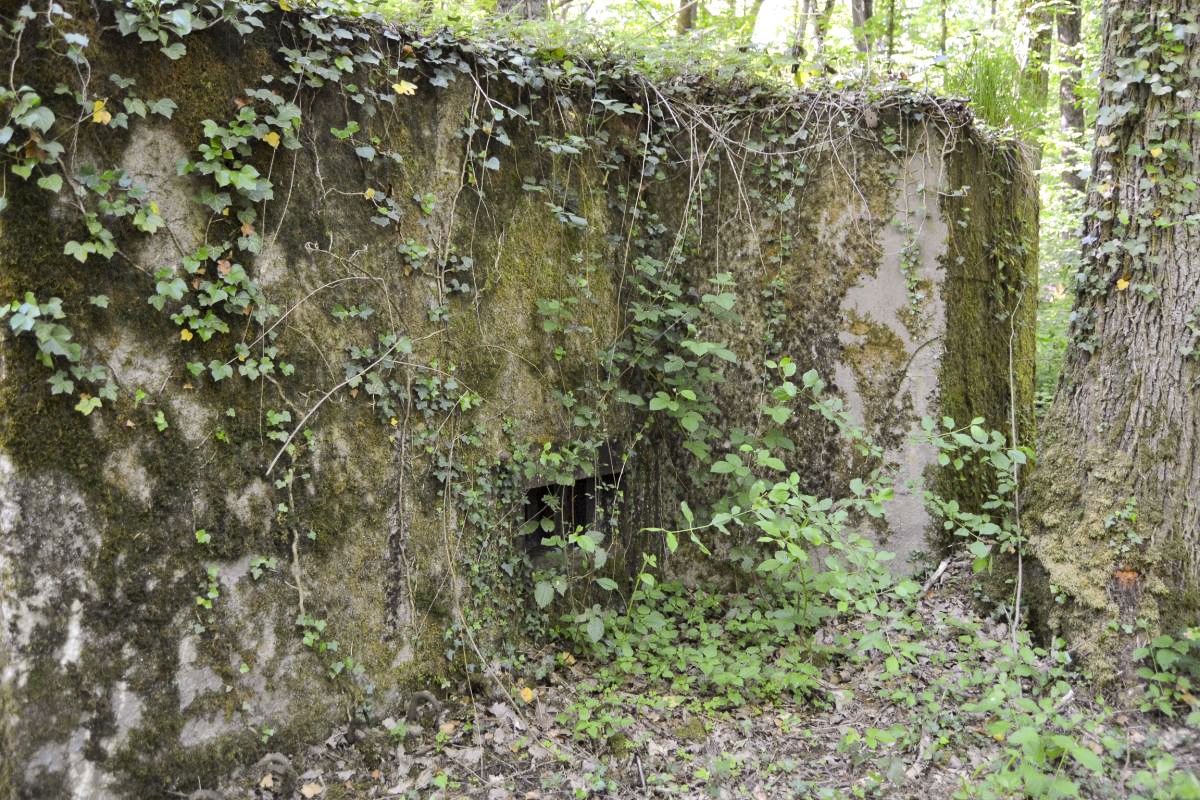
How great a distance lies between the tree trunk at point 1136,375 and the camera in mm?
3920

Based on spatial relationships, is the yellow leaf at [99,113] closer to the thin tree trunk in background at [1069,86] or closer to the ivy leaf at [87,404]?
the ivy leaf at [87,404]

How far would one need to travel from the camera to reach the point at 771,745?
12.3 feet

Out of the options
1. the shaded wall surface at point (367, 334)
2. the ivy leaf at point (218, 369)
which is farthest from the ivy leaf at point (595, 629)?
the ivy leaf at point (218, 369)

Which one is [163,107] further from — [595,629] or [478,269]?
[595,629]

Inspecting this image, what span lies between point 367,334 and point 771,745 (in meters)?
2.81

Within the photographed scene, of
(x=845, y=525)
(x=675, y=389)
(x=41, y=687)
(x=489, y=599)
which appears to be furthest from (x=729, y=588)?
(x=41, y=687)

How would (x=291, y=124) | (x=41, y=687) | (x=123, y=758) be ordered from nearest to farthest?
(x=41, y=687)
(x=123, y=758)
(x=291, y=124)

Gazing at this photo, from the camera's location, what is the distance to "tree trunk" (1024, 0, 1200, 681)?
3920 millimetres

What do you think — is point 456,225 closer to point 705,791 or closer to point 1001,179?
point 705,791

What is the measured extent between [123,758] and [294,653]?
0.71 metres

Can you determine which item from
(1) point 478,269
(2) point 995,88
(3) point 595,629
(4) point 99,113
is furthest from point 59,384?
(2) point 995,88

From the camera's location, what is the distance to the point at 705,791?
3.39 m

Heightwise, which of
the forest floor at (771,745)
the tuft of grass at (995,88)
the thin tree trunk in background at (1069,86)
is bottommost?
the forest floor at (771,745)

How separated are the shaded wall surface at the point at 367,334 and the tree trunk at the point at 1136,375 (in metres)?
1.00
